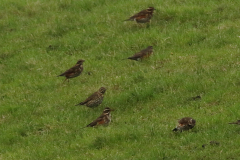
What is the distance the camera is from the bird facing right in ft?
63.8

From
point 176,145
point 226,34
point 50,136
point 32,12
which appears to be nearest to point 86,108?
point 50,136

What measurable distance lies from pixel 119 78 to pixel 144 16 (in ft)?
15.7

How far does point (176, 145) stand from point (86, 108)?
478cm

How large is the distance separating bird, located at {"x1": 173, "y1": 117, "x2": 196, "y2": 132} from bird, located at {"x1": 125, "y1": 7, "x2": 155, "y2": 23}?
30.6 ft

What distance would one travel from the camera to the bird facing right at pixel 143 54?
1944 centimetres

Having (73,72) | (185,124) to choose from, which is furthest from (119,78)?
(185,124)

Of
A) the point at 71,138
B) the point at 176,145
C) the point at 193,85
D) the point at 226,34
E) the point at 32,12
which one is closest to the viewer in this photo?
the point at 176,145

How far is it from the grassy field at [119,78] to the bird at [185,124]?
212mm

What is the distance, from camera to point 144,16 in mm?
22188

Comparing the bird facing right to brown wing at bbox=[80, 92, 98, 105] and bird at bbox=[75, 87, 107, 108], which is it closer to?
bird at bbox=[75, 87, 107, 108]

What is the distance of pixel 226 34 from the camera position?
20469 millimetres

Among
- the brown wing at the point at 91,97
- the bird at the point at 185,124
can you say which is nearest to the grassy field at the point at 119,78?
the bird at the point at 185,124

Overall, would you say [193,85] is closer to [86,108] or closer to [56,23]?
[86,108]

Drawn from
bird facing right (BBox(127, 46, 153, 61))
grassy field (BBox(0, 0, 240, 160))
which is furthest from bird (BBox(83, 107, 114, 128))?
bird facing right (BBox(127, 46, 153, 61))
